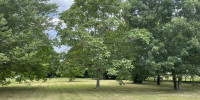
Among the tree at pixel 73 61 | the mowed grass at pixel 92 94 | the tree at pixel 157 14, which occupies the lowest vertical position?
the mowed grass at pixel 92 94

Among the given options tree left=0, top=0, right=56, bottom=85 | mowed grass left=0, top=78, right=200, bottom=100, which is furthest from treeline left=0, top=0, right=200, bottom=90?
mowed grass left=0, top=78, right=200, bottom=100

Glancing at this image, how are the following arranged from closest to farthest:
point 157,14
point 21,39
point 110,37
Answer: point 21,39, point 110,37, point 157,14

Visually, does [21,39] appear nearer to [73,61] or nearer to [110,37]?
[73,61]

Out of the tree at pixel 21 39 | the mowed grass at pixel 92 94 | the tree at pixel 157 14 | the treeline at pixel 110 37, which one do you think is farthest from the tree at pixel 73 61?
the tree at pixel 157 14

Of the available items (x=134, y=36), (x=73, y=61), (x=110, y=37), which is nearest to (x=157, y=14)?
(x=134, y=36)

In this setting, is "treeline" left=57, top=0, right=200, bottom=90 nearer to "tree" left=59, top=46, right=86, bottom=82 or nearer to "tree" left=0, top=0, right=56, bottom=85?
"tree" left=59, top=46, right=86, bottom=82

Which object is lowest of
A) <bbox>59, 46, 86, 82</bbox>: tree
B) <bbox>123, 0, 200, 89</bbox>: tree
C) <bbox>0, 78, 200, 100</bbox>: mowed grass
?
<bbox>0, 78, 200, 100</bbox>: mowed grass

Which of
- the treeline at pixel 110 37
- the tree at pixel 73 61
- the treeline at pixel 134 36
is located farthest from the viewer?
the tree at pixel 73 61

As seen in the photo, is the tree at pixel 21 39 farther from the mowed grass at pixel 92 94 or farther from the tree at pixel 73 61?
the mowed grass at pixel 92 94

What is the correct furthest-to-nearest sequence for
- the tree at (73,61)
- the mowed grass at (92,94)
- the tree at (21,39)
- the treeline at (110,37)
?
the tree at (73,61)
the treeline at (110,37)
the mowed grass at (92,94)
the tree at (21,39)

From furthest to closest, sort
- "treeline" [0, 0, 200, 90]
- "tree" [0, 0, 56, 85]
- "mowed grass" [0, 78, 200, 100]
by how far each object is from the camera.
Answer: "treeline" [0, 0, 200, 90], "mowed grass" [0, 78, 200, 100], "tree" [0, 0, 56, 85]

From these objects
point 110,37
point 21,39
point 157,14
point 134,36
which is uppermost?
point 157,14

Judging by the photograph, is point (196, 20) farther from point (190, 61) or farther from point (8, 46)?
point (8, 46)

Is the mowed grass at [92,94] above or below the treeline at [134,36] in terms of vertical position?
below
